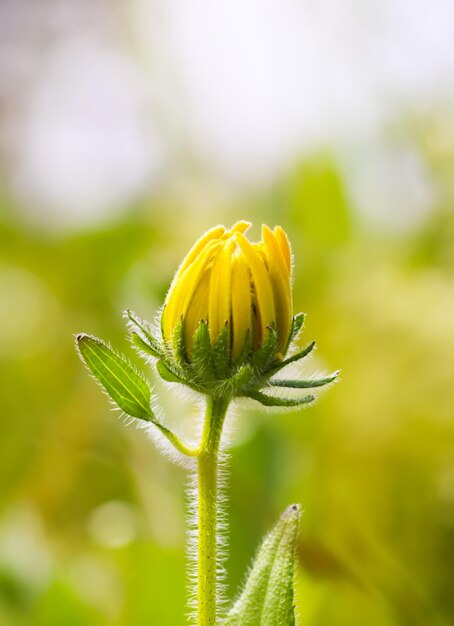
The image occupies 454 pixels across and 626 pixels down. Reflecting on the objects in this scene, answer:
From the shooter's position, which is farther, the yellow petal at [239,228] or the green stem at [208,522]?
the yellow petal at [239,228]

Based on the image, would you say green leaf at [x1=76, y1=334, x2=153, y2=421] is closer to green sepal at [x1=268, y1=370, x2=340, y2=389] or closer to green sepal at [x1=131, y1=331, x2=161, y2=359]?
green sepal at [x1=131, y1=331, x2=161, y2=359]

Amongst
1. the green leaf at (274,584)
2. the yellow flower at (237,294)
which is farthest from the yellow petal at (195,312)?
the green leaf at (274,584)

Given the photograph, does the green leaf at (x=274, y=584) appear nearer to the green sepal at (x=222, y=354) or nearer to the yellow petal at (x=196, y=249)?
the green sepal at (x=222, y=354)

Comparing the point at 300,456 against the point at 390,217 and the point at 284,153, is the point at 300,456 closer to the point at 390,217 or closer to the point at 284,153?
the point at 390,217

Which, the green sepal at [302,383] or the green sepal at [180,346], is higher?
the green sepal at [180,346]

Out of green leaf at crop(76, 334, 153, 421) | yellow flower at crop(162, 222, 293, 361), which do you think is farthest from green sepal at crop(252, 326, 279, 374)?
green leaf at crop(76, 334, 153, 421)

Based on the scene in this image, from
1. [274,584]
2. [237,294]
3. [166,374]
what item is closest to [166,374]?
[166,374]

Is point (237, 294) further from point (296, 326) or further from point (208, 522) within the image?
point (208, 522)
